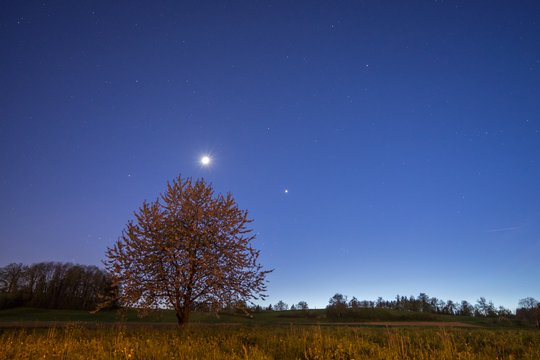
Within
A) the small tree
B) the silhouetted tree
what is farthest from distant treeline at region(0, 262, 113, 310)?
the silhouetted tree

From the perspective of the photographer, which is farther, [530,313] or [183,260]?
[530,313]

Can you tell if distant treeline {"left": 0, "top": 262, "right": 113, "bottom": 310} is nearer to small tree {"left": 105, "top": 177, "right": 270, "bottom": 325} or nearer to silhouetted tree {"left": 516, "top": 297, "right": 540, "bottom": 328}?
small tree {"left": 105, "top": 177, "right": 270, "bottom": 325}

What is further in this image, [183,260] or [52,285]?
[52,285]

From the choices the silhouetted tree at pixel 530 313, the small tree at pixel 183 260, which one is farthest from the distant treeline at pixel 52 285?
the silhouetted tree at pixel 530 313

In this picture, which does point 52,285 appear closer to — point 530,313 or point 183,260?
point 183,260

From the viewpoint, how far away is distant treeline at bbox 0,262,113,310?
2798 inches

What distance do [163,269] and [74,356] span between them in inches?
396

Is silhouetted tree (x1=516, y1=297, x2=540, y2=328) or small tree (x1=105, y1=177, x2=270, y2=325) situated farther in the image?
silhouetted tree (x1=516, y1=297, x2=540, y2=328)

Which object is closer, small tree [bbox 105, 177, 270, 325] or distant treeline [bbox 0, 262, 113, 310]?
small tree [bbox 105, 177, 270, 325]

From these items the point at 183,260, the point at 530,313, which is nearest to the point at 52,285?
the point at 183,260

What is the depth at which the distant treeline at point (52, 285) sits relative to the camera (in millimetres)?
71062

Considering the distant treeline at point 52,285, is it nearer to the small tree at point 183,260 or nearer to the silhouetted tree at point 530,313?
the small tree at point 183,260

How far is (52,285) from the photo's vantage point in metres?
74.3

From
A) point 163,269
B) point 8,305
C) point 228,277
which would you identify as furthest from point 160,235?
point 8,305
